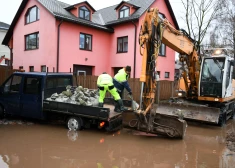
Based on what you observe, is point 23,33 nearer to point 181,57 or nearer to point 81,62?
point 81,62

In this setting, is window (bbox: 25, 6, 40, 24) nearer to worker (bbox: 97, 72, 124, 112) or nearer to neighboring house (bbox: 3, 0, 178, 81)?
neighboring house (bbox: 3, 0, 178, 81)

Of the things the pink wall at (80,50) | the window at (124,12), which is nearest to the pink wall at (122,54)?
the pink wall at (80,50)

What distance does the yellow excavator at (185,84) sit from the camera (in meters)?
6.82

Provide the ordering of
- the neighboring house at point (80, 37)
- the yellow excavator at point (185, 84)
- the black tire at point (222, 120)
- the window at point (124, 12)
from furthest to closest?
1. the window at point (124, 12)
2. the neighboring house at point (80, 37)
3. the black tire at point (222, 120)
4. the yellow excavator at point (185, 84)

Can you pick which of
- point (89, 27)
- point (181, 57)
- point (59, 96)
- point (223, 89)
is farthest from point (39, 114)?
point (89, 27)

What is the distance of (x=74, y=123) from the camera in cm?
770

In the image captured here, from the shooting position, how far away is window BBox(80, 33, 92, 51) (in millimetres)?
18391

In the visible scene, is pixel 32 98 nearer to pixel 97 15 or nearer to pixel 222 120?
pixel 222 120

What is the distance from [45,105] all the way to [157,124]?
3797mm

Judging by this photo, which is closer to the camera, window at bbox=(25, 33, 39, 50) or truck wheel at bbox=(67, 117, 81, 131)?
truck wheel at bbox=(67, 117, 81, 131)

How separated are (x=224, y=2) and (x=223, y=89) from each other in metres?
16.8

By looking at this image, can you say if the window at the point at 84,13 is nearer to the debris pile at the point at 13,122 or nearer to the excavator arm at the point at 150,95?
the debris pile at the point at 13,122

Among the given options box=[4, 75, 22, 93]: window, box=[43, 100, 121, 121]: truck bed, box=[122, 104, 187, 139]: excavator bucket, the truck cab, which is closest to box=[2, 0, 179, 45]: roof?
box=[4, 75, 22, 93]: window

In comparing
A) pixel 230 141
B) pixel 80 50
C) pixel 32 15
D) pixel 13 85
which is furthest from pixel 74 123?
pixel 32 15
